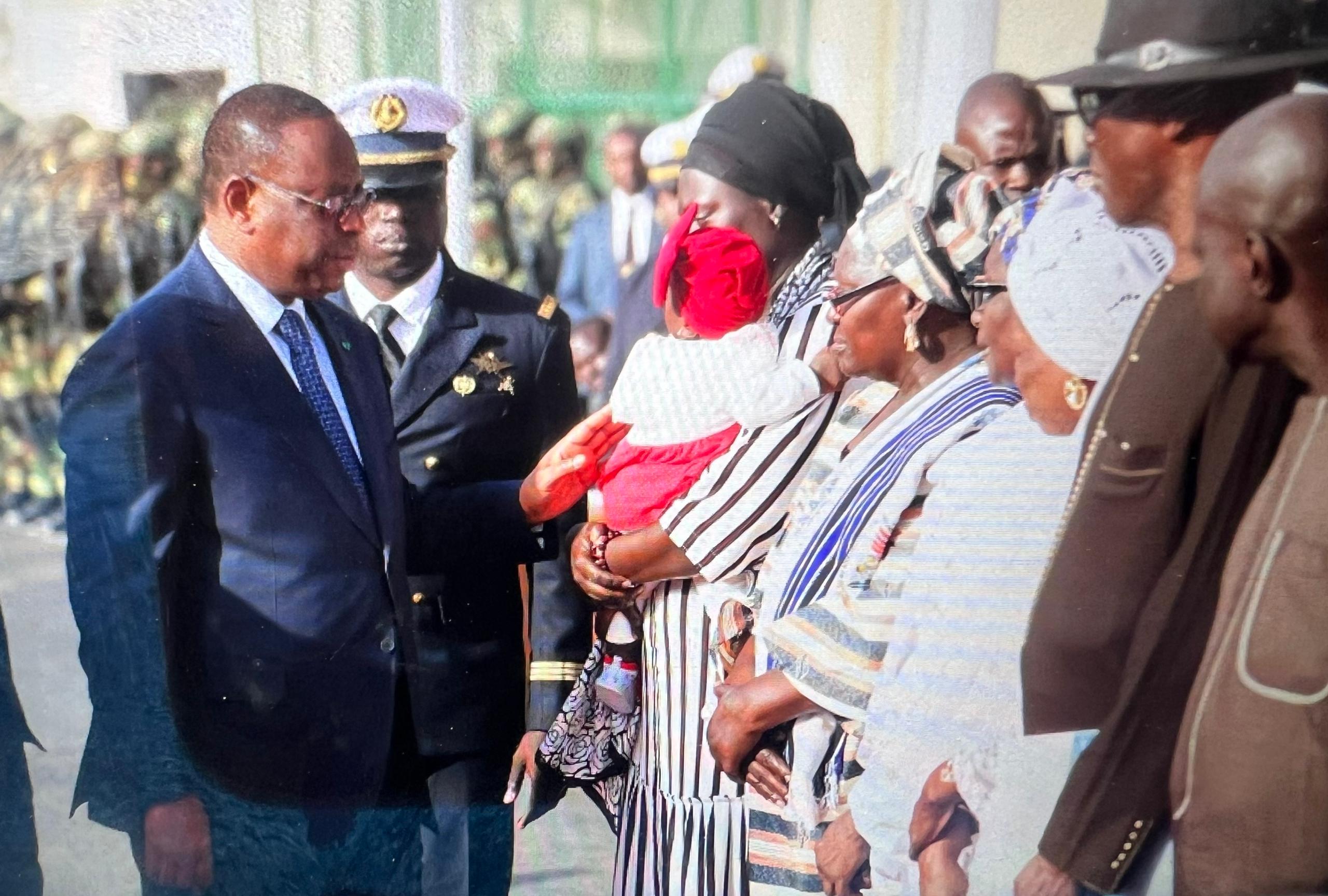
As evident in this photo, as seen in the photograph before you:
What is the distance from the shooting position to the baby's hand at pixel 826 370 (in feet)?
8.31

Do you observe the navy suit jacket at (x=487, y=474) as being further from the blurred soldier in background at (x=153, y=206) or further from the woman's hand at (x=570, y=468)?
the blurred soldier in background at (x=153, y=206)

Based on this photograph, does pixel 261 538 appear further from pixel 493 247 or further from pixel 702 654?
pixel 702 654

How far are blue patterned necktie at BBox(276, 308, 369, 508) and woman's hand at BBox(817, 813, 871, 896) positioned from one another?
1.12 m

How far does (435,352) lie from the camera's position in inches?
107

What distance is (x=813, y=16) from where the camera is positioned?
8.40ft

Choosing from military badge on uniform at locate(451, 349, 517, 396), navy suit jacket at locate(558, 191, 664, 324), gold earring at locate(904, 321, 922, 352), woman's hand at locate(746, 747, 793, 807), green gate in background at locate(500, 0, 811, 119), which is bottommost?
woman's hand at locate(746, 747, 793, 807)

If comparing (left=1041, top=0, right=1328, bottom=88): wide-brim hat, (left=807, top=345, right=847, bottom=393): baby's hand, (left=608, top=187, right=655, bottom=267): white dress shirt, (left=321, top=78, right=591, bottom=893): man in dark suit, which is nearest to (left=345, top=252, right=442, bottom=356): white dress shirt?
(left=321, top=78, right=591, bottom=893): man in dark suit

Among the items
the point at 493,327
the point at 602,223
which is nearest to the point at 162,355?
the point at 493,327

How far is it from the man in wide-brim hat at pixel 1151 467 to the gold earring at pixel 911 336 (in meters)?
0.33

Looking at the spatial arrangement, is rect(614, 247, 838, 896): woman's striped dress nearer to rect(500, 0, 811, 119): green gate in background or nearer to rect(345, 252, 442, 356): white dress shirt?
rect(500, 0, 811, 119): green gate in background

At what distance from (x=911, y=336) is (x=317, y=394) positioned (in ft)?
3.83

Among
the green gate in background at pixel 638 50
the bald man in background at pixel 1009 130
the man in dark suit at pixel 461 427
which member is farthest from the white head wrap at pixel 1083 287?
the man in dark suit at pixel 461 427

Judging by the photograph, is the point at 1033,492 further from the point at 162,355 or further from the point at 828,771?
the point at 162,355

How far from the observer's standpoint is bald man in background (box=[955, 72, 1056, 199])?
246 centimetres
